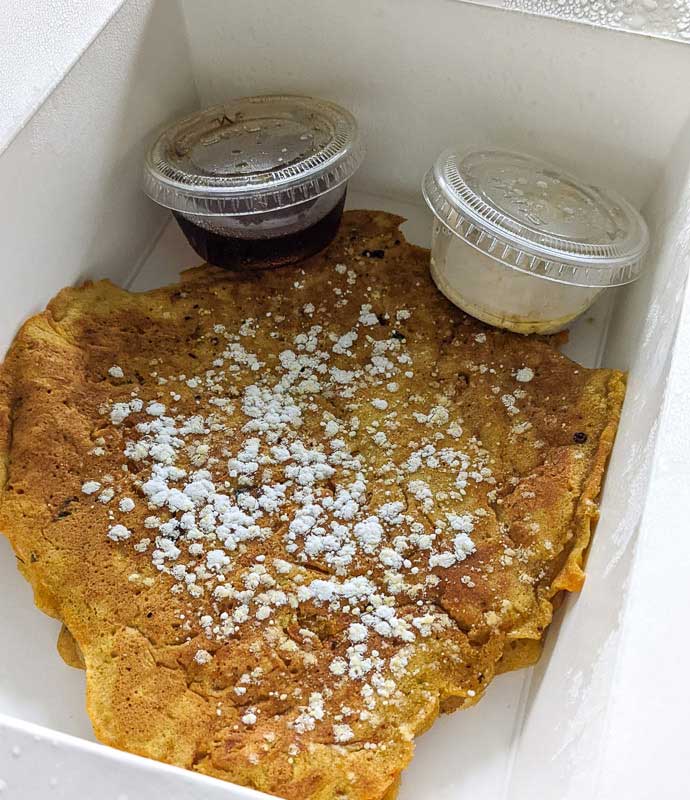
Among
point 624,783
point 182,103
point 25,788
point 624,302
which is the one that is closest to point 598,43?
point 624,302

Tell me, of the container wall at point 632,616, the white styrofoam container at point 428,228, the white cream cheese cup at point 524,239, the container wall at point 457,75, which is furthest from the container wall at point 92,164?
the container wall at point 632,616

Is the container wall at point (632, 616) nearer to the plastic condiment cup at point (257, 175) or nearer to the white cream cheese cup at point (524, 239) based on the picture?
the white cream cheese cup at point (524, 239)

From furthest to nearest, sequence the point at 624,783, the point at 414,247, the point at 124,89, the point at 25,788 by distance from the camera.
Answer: the point at 414,247
the point at 124,89
the point at 25,788
the point at 624,783

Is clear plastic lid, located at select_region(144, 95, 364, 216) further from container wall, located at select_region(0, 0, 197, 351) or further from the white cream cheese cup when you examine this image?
the white cream cheese cup

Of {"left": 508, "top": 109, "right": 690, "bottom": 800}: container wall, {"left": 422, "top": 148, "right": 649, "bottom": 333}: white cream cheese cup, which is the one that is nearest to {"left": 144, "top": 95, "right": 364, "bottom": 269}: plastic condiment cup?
{"left": 422, "top": 148, "right": 649, "bottom": 333}: white cream cheese cup

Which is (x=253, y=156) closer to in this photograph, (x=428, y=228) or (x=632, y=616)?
(x=428, y=228)

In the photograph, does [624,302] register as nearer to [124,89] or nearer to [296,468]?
[296,468]

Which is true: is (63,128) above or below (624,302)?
above
